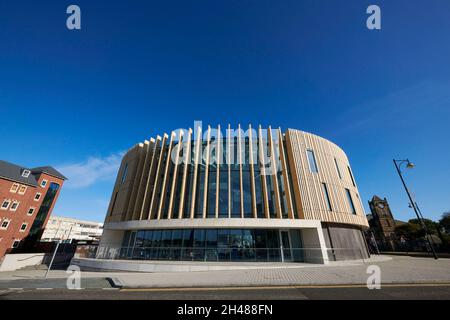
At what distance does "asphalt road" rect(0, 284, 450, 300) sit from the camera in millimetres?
6066

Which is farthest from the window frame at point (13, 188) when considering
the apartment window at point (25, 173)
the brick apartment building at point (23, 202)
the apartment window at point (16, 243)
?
the apartment window at point (16, 243)

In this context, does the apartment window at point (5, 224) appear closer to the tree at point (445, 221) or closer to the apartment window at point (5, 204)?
the apartment window at point (5, 204)

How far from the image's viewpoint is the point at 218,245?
52.8ft

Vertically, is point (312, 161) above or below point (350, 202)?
above

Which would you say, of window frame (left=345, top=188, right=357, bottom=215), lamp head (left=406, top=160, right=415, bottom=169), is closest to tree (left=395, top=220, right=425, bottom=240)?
window frame (left=345, top=188, right=357, bottom=215)

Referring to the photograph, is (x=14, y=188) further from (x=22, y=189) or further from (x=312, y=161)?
(x=312, y=161)

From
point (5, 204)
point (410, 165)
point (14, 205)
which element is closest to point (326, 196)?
point (410, 165)

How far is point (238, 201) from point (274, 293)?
11794 mm

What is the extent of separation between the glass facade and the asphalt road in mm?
7264

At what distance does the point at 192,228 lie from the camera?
667 inches

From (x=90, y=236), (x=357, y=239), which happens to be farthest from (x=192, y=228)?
(x=90, y=236)

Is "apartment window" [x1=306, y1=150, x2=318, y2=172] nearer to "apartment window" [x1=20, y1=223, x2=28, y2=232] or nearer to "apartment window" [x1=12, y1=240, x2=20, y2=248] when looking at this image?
"apartment window" [x1=12, y1=240, x2=20, y2=248]

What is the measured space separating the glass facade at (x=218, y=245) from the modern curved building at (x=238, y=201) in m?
0.08

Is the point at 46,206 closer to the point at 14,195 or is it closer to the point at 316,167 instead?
the point at 14,195
